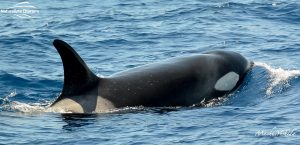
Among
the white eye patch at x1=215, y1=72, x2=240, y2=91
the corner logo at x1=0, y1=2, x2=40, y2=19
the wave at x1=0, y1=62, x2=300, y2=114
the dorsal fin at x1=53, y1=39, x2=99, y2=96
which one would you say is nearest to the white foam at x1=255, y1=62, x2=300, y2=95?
the wave at x1=0, y1=62, x2=300, y2=114

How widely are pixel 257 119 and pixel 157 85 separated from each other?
8.01ft

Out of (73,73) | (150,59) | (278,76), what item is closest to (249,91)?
(278,76)

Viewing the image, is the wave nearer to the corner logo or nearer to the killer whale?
the killer whale

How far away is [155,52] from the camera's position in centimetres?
2050

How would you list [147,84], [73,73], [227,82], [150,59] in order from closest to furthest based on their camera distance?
1. [73,73]
2. [147,84]
3. [227,82]
4. [150,59]

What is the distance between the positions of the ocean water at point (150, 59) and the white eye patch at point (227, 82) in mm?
224

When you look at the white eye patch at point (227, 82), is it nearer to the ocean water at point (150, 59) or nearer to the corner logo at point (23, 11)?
the ocean water at point (150, 59)

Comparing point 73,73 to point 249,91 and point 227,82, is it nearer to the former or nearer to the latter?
point 227,82

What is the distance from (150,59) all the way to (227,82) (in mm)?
4887

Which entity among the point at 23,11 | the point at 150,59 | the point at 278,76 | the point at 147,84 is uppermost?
the point at 23,11

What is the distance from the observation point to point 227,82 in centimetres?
1500

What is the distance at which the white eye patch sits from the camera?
14748mm

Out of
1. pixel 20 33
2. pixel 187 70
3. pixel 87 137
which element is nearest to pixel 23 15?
pixel 20 33

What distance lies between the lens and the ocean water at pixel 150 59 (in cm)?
1155
